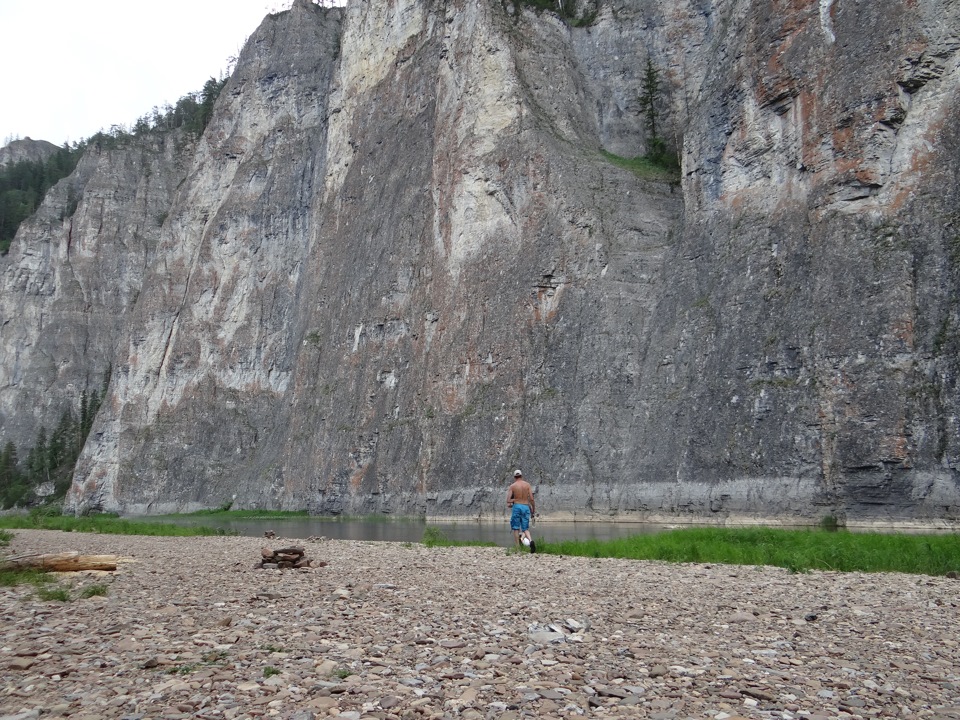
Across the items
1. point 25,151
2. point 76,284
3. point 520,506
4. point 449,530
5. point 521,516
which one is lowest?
point 449,530

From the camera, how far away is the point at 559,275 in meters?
43.0

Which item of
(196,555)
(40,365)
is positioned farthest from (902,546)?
(40,365)

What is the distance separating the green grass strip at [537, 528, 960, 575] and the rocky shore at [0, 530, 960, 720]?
4.55 ft

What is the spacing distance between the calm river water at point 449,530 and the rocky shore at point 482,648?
12.8m

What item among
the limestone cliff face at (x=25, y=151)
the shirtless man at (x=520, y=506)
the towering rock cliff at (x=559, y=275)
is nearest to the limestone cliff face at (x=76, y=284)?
the towering rock cliff at (x=559, y=275)

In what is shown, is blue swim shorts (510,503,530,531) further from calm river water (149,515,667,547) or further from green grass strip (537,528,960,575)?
calm river water (149,515,667,547)

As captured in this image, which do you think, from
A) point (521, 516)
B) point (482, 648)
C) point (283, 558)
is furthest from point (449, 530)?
point (482, 648)

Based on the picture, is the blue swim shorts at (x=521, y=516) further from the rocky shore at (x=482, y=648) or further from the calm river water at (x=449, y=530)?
the rocky shore at (x=482, y=648)

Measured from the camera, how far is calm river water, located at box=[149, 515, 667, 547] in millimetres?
25969

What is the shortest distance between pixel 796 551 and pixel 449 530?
1845 cm

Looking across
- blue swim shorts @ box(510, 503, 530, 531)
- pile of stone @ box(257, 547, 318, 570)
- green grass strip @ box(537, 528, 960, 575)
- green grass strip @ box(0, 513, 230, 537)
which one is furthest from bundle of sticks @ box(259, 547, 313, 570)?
green grass strip @ box(0, 513, 230, 537)

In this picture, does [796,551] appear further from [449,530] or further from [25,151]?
[25,151]

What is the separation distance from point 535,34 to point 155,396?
151 ft

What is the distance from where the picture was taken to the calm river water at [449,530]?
2597cm
